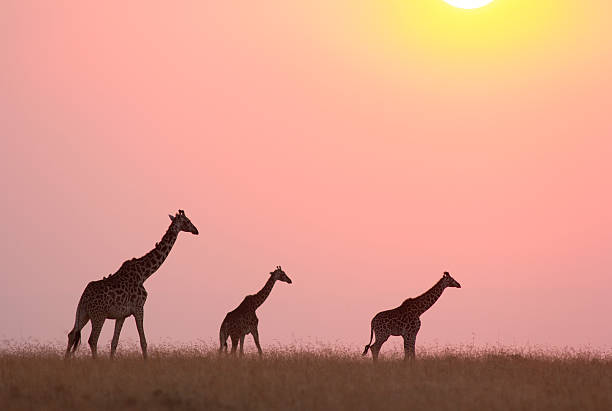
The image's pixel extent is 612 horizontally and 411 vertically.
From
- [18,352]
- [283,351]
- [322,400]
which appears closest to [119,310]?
[18,352]

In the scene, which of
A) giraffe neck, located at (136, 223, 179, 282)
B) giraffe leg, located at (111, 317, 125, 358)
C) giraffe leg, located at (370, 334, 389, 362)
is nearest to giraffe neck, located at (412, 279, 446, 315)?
giraffe leg, located at (370, 334, 389, 362)

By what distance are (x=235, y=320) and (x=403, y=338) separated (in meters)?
4.64

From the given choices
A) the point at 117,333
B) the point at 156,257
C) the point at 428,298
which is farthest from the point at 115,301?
the point at 428,298

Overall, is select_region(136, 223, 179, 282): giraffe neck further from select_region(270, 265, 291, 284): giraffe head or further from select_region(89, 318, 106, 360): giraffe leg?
select_region(270, 265, 291, 284): giraffe head

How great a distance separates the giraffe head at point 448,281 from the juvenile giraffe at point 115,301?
9.46 metres

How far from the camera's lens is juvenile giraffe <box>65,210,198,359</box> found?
24.5m

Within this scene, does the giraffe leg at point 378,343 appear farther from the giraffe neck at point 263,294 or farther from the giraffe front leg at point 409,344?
the giraffe neck at point 263,294

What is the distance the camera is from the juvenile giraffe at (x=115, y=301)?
2445 cm

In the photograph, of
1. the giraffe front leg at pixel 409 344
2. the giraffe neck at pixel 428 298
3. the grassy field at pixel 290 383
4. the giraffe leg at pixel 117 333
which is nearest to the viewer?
the grassy field at pixel 290 383

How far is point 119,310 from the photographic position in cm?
2483

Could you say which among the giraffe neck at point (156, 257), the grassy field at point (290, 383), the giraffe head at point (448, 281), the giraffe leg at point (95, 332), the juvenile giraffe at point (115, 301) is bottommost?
the grassy field at point (290, 383)

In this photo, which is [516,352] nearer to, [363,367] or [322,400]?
[363,367]

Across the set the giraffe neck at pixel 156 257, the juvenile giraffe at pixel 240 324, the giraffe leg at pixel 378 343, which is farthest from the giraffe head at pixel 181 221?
the giraffe leg at pixel 378 343

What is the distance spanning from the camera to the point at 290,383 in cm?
1998
